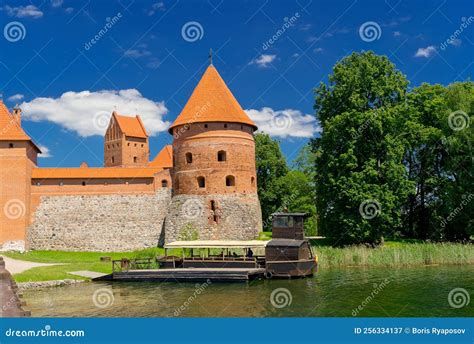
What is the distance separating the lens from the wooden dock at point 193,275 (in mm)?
19859

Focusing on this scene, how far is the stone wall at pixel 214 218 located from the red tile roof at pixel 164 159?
17.1m

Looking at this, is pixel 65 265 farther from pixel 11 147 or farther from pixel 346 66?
pixel 346 66

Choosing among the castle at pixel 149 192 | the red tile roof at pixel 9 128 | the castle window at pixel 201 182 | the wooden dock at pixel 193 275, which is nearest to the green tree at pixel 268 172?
the castle at pixel 149 192

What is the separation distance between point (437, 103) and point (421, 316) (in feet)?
72.0

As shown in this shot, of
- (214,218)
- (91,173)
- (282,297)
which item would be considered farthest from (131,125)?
(282,297)

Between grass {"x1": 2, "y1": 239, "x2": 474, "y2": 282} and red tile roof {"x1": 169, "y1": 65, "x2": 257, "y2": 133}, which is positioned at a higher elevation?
red tile roof {"x1": 169, "y1": 65, "x2": 257, "y2": 133}

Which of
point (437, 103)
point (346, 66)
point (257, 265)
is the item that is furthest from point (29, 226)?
point (437, 103)

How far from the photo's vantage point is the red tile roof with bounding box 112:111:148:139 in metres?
60.7

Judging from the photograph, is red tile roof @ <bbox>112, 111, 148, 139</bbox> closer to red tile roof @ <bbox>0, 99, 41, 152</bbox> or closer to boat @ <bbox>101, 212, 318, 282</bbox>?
red tile roof @ <bbox>0, 99, 41, 152</bbox>

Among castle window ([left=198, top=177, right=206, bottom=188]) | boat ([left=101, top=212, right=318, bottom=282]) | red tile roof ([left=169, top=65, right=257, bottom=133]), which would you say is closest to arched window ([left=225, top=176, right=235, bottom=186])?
castle window ([left=198, top=177, right=206, bottom=188])

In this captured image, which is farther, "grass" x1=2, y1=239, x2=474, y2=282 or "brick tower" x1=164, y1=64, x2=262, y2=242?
"brick tower" x1=164, y1=64, x2=262, y2=242

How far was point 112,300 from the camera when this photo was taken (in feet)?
52.2

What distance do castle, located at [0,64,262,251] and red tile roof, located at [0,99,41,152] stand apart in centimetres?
6

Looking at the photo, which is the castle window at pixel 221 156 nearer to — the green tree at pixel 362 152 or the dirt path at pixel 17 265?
the green tree at pixel 362 152
